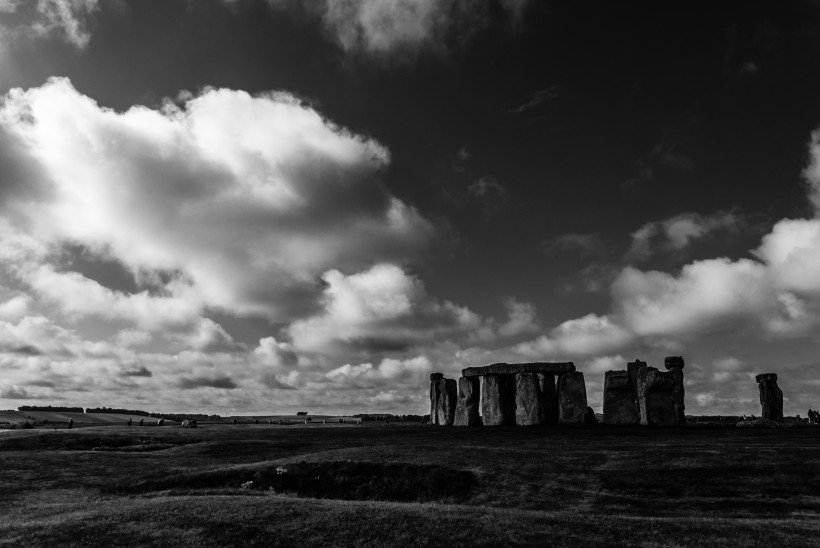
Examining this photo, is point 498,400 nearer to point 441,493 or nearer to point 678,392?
point 678,392

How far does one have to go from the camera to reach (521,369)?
51.0 meters

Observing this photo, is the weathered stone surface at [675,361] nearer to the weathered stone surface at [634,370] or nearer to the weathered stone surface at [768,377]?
the weathered stone surface at [634,370]

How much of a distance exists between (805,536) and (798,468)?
1000cm

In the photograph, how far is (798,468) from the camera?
24.5 metres

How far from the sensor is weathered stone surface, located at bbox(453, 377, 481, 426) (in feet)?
172

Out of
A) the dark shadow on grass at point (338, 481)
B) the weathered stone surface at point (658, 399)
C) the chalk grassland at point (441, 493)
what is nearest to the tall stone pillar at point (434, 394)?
the chalk grassland at point (441, 493)

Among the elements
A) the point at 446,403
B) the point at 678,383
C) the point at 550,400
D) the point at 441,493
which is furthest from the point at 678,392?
the point at 441,493

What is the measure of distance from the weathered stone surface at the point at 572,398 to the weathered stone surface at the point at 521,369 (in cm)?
68

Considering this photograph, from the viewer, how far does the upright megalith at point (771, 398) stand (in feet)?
160

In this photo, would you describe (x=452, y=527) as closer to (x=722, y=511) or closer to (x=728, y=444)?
(x=722, y=511)

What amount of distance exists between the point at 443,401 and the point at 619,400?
1619cm

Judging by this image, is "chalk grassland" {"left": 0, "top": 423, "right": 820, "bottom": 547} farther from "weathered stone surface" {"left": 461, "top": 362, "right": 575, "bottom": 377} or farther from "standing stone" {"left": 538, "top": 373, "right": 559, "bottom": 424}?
"weathered stone surface" {"left": 461, "top": 362, "right": 575, "bottom": 377}

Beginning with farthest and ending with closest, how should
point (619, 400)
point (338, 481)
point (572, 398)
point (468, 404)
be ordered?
1. point (468, 404)
2. point (572, 398)
3. point (619, 400)
4. point (338, 481)

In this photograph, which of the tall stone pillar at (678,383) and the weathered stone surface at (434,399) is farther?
the weathered stone surface at (434,399)
